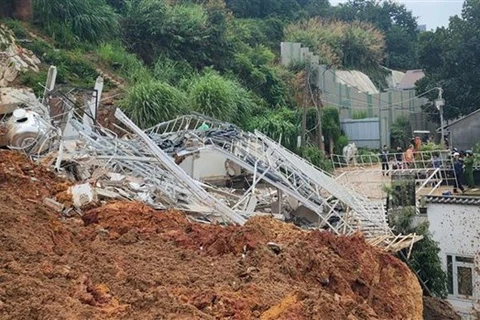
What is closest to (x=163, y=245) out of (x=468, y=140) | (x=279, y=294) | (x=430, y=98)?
(x=279, y=294)

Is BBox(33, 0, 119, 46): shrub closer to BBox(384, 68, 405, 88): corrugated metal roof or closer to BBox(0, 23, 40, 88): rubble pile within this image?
BBox(0, 23, 40, 88): rubble pile

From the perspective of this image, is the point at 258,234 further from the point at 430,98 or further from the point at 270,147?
the point at 430,98

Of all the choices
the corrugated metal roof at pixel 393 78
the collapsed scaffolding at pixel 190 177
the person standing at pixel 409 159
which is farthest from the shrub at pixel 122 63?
the corrugated metal roof at pixel 393 78

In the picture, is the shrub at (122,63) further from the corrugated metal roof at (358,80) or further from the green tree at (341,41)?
the green tree at (341,41)

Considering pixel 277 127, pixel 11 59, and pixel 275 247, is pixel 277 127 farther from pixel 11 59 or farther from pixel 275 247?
pixel 275 247

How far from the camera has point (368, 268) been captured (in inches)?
303

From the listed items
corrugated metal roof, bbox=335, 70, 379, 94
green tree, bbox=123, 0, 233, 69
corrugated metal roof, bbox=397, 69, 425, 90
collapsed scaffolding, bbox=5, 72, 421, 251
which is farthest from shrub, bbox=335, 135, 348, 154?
corrugated metal roof, bbox=397, 69, 425, 90

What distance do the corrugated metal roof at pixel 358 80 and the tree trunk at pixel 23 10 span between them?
1753 centimetres

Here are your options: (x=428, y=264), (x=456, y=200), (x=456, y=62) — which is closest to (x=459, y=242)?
(x=456, y=200)

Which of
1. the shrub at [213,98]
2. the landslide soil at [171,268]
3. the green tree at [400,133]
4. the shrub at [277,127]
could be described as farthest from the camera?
the green tree at [400,133]

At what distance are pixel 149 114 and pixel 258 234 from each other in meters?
10.6

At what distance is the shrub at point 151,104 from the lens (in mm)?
17500

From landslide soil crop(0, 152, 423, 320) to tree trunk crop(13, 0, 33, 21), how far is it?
530 inches

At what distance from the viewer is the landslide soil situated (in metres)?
4.93
